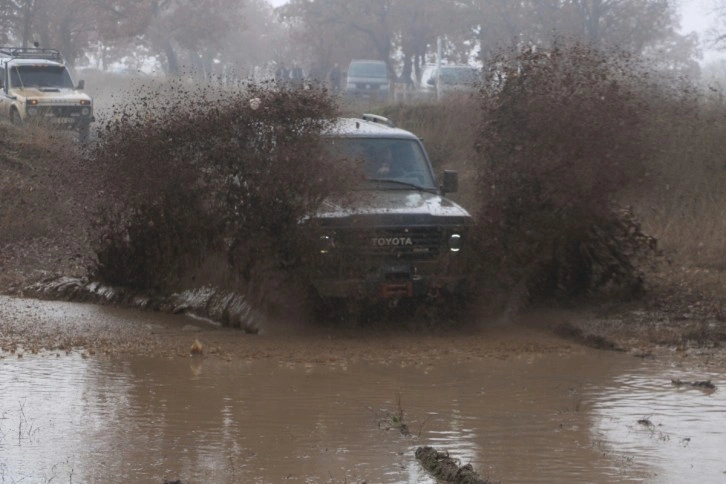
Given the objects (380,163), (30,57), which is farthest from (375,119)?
(30,57)

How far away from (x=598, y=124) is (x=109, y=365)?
16.1 ft

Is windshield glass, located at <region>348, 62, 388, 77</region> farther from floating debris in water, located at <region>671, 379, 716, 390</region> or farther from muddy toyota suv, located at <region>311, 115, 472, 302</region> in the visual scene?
floating debris in water, located at <region>671, 379, 716, 390</region>

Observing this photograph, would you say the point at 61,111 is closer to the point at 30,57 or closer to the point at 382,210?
the point at 30,57

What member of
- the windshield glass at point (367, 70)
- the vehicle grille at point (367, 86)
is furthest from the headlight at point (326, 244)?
the windshield glass at point (367, 70)

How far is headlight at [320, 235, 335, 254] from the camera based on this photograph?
1011 centimetres

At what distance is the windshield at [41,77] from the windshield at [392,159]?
16.4 m

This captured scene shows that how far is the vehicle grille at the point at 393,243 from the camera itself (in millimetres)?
10078

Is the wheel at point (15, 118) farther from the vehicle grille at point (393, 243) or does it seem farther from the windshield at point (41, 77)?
the vehicle grille at point (393, 243)

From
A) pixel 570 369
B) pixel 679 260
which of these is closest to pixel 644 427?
pixel 570 369

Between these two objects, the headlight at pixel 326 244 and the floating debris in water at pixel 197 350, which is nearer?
the floating debris in water at pixel 197 350

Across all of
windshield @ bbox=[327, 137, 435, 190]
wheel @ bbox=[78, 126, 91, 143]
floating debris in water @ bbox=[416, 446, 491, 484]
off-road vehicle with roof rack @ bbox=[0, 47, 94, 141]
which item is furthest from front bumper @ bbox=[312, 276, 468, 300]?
wheel @ bbox=[78, 126, 91, 143]

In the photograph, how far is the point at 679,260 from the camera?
44.1 ft

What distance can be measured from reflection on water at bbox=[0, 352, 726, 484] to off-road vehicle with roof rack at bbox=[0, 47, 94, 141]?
1585 cm

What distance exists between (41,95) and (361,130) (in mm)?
15519
